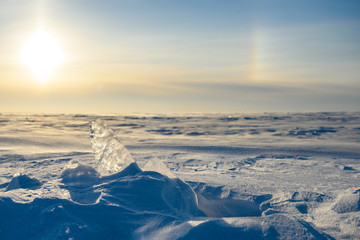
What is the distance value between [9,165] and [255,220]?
408 cm

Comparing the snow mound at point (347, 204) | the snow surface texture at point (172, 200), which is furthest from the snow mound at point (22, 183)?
the snow mound at point (347, 204)

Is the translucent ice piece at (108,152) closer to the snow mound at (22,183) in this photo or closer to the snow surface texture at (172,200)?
the snow surface texture at (172,200)

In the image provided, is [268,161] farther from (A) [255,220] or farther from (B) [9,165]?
(B) [9,165]

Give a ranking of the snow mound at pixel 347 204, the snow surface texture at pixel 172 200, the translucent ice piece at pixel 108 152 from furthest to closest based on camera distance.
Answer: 1. the translucent ice piece at pixel 108 152
2. the snow mound at pixel 347 204
3. the snow surface texture at pixel 172 200

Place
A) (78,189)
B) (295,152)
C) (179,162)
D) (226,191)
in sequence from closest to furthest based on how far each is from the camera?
(78,189) → (226,191) → (179,162) → (295,152)

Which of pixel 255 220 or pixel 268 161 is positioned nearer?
pixel 255 220

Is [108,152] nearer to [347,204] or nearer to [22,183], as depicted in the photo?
[22,183]

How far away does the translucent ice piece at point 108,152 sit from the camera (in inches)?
123

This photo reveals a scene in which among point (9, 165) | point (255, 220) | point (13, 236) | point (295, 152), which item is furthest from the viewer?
point (295, 152)

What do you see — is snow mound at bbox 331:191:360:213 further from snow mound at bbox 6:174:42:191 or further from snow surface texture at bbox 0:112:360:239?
snow mound at bbox 6:174:42:191

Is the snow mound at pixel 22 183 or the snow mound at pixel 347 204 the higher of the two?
the snow mound at pixel 22 183

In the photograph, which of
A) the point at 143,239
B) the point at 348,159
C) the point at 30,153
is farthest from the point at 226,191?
the point at 30,153

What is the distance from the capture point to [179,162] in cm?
497

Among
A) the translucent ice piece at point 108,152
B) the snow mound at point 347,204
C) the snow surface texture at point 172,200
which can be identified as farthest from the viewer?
the translucent ice piece at point 108,152
